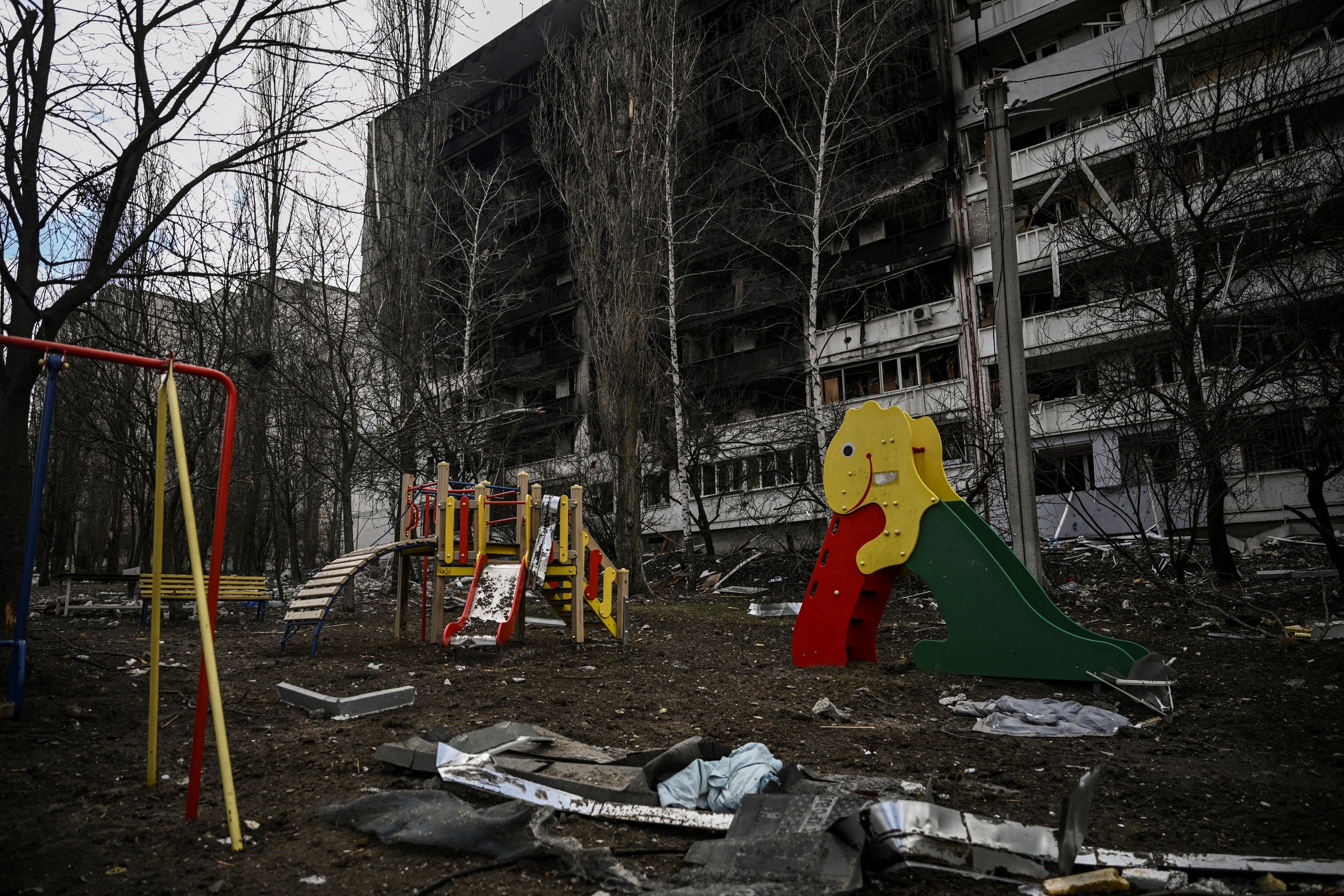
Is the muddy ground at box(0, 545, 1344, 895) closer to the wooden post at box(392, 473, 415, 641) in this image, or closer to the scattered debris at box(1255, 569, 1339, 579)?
the wooden post at box(392, 473, 415, 641)

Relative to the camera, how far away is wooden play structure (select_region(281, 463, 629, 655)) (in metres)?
7.95

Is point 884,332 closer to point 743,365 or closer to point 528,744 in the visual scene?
point 743,365

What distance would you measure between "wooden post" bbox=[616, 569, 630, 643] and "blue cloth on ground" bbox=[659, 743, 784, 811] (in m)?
5.65

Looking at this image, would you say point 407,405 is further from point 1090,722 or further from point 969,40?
point 969,40

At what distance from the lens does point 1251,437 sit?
8.77 m

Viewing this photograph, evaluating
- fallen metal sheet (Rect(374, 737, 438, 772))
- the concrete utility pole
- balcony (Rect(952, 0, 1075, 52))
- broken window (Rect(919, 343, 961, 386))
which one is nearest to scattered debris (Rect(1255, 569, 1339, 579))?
the concrete utility pole

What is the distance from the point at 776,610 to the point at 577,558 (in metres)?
4.79

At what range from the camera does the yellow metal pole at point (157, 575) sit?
3.23 m

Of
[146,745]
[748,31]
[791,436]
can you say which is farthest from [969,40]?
[146,745]

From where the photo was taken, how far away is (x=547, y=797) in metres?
3.24

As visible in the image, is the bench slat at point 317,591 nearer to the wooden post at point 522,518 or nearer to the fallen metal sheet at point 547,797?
the wooden post at point 522,518

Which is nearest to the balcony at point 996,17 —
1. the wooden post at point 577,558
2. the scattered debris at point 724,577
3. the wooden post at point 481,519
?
the scattered debris at point 724,577

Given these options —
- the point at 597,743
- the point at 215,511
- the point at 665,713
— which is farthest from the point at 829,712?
the point at 215,511

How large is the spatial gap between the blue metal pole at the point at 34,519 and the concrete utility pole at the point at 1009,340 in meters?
7.21
